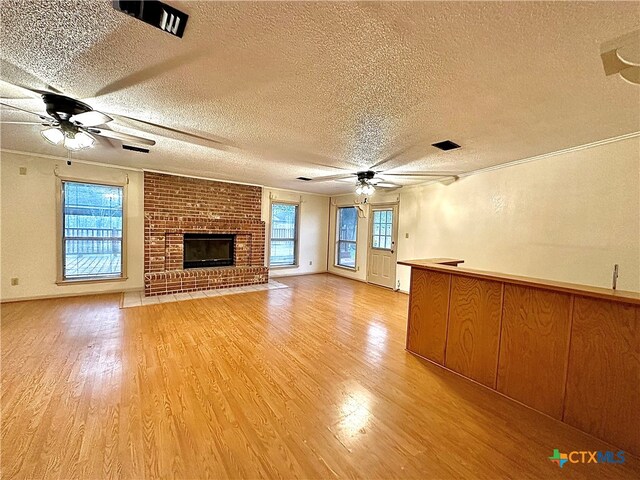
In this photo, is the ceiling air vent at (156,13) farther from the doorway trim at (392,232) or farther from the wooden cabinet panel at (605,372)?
the doorway trim at (392,232)

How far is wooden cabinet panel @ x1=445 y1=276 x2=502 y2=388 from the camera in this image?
7.46 feet

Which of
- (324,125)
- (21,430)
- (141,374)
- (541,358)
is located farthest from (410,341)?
(21,430)

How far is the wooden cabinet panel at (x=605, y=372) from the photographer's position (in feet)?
5.38

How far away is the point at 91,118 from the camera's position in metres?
2.13

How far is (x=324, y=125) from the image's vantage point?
2541mm

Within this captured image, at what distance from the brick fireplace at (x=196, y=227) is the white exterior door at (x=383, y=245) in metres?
2.60

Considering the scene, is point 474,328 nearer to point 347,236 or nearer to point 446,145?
point 446,145

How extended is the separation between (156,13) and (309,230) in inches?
246

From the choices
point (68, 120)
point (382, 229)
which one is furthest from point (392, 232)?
point (68, 120)

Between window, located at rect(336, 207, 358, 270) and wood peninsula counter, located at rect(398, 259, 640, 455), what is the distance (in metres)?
4.47

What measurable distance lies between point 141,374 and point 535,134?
4332 millimetres

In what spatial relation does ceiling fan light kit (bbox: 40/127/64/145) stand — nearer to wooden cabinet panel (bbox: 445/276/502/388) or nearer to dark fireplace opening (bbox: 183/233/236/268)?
dark fireplace opening (bbox: 183/233/236/268)

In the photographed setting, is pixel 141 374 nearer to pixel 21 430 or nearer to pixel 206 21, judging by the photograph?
pixel 21 430

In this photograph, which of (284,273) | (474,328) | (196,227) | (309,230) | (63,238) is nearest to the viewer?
(474,328)
